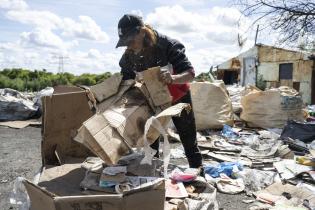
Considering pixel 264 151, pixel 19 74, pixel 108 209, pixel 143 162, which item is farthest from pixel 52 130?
pixel 19 74

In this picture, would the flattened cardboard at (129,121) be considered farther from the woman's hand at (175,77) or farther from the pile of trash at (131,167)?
the woman's hand at (175,77)

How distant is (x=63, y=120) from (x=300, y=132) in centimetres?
419

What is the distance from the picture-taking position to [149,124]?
2061 millimetres

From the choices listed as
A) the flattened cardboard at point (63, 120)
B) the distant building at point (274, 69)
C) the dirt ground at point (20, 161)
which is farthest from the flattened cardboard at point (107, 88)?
the distant building at point (274, 69)

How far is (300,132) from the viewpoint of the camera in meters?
5.71

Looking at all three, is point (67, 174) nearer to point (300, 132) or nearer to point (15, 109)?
point (300, 132)

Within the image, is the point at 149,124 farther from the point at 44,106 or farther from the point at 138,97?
the point at 44,106

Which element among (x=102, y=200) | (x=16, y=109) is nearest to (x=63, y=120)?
(x=102, y=200)

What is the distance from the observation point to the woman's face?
257cm

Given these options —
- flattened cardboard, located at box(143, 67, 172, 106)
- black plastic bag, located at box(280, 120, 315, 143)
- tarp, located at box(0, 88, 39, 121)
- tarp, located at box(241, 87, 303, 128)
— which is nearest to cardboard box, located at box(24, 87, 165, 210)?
flattened cardboard, located at box(143, 67, 172, 106)

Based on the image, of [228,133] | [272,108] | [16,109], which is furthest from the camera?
[16,109]

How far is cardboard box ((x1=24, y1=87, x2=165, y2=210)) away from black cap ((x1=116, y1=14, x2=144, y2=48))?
48 cm

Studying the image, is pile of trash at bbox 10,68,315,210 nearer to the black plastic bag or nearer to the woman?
the woman

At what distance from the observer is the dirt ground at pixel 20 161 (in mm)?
3285
